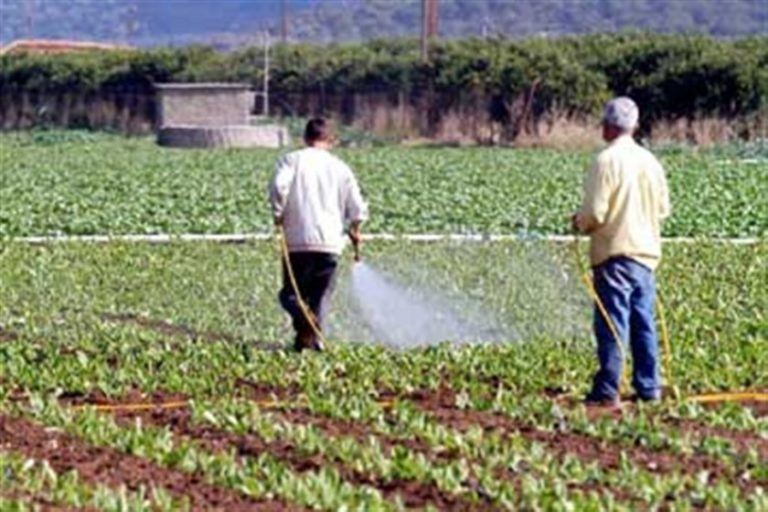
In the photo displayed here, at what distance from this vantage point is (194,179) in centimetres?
3366

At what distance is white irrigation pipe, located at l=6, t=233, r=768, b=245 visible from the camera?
22578mm

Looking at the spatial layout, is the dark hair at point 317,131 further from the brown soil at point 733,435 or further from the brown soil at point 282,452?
the brown soil at point 733,435

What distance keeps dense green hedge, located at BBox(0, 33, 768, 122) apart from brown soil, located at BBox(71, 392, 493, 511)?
147 ft

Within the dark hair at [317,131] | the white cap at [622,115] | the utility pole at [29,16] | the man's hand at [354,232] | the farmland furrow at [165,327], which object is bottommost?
the utility pole at [29,16]

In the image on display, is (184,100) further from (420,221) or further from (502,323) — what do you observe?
(502,323)

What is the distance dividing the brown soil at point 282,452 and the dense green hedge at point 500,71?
4487cm

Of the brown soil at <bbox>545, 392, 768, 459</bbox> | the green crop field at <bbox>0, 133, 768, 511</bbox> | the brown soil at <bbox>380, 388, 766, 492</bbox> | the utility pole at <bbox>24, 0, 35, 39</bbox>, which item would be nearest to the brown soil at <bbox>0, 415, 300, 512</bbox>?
the green crop field at <bbox>0, 133, 768, 511</bbox>

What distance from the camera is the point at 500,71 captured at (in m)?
60.2

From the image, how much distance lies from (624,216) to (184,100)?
49168mm

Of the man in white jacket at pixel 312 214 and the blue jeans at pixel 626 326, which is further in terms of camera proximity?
the man in white jacket at pixel 312 214

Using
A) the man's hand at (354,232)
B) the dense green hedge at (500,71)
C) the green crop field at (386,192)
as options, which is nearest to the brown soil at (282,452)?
the man's hand at (354,232)

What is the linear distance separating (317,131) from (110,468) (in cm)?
462

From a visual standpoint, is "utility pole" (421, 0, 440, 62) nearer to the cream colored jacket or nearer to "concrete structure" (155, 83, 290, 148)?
"concrete structure" (155, 83, 290, 148)

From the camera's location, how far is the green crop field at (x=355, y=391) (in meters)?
9.04
